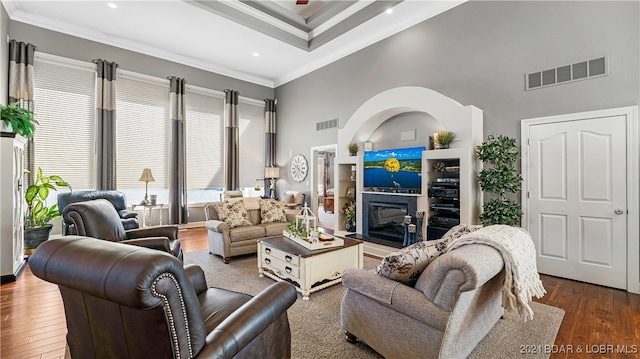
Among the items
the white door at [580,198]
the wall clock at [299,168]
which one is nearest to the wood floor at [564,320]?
the white door at [580,198]

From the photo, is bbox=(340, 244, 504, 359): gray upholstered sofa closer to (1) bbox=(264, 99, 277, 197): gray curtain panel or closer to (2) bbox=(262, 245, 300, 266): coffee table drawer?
(2) bbox=(262, 245, 300, 266): coffee table drawer

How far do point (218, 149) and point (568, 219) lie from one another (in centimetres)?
718

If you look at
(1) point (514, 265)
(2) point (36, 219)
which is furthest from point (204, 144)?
(1) point (514, 265)

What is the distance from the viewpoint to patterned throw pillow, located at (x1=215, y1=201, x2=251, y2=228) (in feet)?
14.2

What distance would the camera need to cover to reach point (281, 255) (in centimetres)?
321

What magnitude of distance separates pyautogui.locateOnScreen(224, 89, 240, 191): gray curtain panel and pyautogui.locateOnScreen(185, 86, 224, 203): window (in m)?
0.12

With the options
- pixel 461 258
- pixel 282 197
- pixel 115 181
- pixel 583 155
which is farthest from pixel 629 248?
pixel 115 181

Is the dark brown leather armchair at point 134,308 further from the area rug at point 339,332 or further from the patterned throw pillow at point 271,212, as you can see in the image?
the patterned throw pillow at point 271,212

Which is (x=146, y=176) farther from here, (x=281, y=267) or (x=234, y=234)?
(x=281, y=267)

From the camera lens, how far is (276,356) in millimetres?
1560

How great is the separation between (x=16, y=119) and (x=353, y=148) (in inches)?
200

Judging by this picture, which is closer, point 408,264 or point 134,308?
point 134,308

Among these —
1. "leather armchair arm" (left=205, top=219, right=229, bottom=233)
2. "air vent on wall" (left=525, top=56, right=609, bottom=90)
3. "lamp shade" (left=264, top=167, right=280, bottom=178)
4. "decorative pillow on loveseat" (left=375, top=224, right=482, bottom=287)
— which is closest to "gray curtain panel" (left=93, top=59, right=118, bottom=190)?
"leather armchair arm" (left=205, top=219, right=229, bottom=233)

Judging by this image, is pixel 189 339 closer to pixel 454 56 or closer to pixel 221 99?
pixel 454 56
